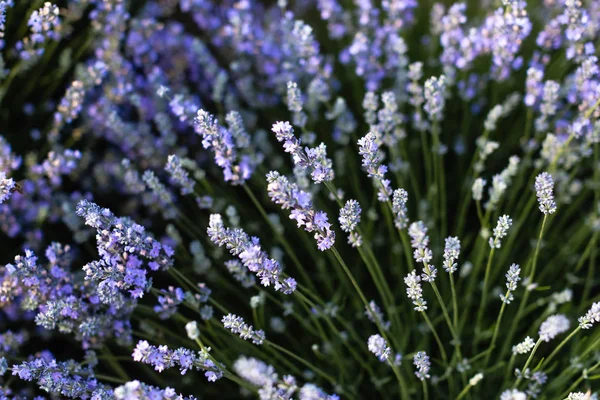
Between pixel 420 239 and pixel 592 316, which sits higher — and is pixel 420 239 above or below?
above

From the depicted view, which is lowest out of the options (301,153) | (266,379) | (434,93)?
(266,379)

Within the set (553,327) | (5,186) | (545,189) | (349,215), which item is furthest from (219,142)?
(553,327)

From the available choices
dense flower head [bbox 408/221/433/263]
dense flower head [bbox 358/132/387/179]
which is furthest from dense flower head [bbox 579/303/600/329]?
dense flower head [bbox 358/132/387/179]

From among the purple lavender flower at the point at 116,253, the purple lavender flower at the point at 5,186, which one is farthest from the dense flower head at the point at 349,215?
the purple lavender flower at the point at 5,186

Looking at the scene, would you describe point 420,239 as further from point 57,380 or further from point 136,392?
point 57,380

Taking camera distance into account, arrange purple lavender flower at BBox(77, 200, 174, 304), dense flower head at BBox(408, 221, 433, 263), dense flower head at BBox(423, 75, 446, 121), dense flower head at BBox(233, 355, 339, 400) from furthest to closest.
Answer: dense flower head at BBox(423, 75, 446, 121) < purple lavender flower at BBox(77, 200, 174, 304) < dense flower head at BBox(408, 221, 433, 263) < dense flower head at BBox(233, 355, 339, 400)

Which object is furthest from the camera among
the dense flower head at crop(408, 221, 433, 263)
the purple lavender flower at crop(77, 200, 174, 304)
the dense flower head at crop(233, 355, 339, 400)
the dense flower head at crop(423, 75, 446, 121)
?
the dense flower head at crop(423, 75, 446, 121)

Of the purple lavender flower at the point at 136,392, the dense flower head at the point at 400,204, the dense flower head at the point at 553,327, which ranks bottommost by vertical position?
the purple lavender flower at the point at 136,392

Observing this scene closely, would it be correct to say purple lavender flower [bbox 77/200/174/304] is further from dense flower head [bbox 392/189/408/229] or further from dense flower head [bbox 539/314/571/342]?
dense flower head [bbox 539/314/571/342]

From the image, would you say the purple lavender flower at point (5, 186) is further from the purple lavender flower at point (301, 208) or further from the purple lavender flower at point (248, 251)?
the purple lavender flower at point (301, 208)

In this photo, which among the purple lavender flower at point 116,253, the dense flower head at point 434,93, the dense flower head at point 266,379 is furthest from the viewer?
the dense flower head at point 434,93
